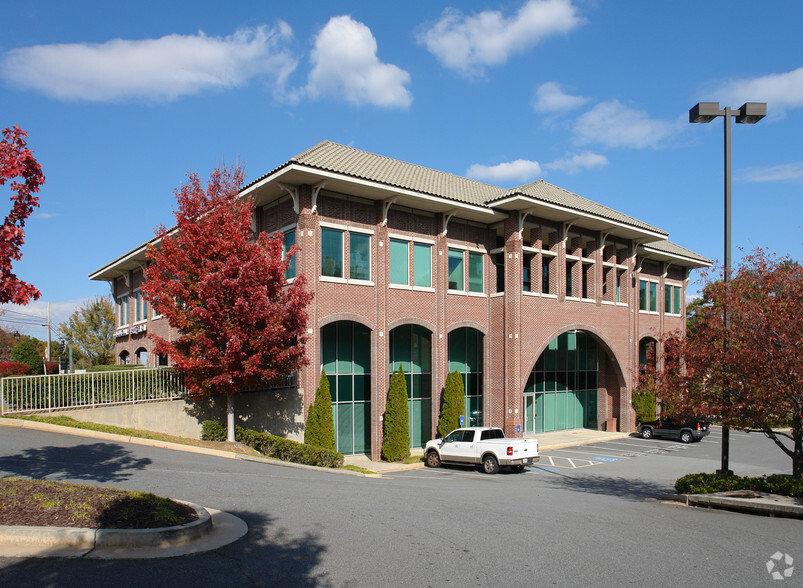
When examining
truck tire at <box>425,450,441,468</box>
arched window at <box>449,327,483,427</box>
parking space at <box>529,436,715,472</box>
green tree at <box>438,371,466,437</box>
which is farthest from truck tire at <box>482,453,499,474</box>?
arched window at <box>449,327,483,427</box>

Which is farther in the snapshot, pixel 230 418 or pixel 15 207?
pixel 230 418

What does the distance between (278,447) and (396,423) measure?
18.8 ft

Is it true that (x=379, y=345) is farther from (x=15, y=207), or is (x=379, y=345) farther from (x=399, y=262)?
(x=15, y=207)

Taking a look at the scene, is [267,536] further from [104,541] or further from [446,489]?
[446,489]

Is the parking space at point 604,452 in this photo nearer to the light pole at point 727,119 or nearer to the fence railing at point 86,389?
the light pole at point 727,119

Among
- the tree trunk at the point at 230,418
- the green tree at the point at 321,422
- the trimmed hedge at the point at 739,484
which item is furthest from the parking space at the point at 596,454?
the trimmed hedge at the point at 739,484

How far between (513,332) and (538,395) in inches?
294

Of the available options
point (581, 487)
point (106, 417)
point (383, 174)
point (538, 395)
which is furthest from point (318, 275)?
point (538, 395)

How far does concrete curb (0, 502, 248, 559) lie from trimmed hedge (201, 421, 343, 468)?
11.3 meters

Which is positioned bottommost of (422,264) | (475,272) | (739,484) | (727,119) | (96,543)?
(739,484)

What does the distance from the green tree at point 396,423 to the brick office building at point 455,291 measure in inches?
14.8

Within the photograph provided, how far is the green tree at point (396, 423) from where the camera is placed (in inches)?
918

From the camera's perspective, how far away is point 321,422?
837 inches

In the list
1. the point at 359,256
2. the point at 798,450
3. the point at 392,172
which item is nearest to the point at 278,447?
the point at 359,256
